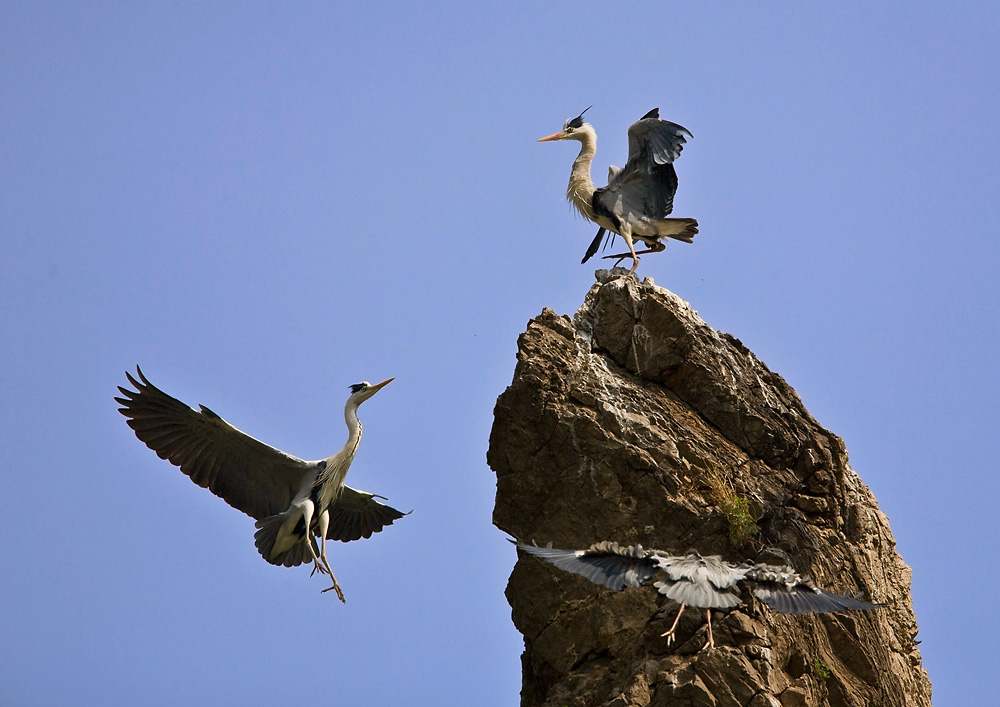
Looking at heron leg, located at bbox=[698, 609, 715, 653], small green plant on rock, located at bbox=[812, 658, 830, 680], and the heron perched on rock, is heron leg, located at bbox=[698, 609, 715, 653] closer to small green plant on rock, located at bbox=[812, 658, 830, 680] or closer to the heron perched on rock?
the heron perched on rock

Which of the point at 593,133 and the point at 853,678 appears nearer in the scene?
the point at 853,678

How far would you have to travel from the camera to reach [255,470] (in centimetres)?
1266

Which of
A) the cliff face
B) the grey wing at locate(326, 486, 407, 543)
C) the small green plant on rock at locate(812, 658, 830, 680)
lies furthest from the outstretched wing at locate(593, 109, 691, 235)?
the small green plant on rock at locate(812, 658, 830, 680)

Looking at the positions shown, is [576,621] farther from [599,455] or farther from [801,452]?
[801,452]


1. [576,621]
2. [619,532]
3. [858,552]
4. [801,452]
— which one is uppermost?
[801,452]

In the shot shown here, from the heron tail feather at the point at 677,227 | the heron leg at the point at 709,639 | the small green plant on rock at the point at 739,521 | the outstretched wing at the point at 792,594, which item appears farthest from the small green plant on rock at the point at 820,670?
the heron tail feather at the point at 677,227

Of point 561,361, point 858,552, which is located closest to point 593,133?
→ point 561,361

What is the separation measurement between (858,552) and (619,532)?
7.45 feet

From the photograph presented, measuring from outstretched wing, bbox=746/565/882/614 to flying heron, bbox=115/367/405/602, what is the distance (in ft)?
15.6

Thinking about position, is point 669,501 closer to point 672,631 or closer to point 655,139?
point 672,631

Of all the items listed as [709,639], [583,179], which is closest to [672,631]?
[709,639]

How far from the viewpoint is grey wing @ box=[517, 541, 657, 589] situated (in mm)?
9180

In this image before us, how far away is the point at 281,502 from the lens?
12828mm

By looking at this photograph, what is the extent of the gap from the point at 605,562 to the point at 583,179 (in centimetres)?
554
